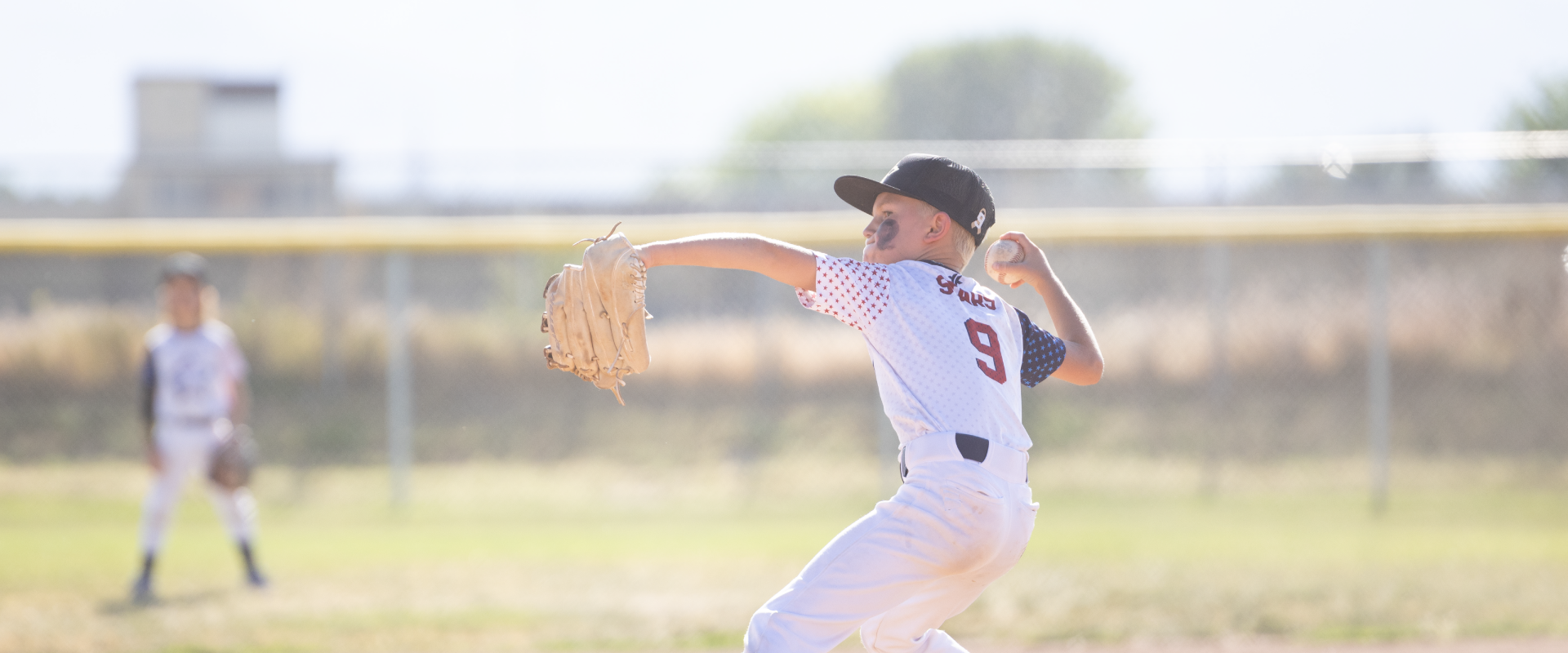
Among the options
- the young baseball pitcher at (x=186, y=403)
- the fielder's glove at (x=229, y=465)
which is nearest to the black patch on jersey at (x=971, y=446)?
the young baseball pitcher at (x=186, y=403)

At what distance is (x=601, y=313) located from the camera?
97.8 inches

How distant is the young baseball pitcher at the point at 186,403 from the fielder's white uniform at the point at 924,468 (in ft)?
15.7

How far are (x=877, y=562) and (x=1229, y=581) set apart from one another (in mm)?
4166

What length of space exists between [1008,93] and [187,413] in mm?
26750

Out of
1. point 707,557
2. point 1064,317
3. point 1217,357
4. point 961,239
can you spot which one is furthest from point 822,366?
point 961,239

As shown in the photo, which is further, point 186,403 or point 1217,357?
point 1217,357

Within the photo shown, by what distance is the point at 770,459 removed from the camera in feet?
30.3

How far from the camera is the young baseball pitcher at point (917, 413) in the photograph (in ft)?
7.98

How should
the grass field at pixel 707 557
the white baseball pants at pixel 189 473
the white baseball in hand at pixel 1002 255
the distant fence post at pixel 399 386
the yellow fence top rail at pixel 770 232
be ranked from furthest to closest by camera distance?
the distant fence post at pixel 399 386 → the yellow fence top rail at pixel 770 232 → the white baseball pants at pixel 189 473 → the grass field at pixel 707 557 → the white baseball in hand at pixel 1002 255

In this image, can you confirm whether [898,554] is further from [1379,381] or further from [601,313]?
[1379,381]

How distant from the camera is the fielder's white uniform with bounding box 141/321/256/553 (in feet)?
20.9

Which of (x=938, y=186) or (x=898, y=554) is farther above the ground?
(x=938, y=186)

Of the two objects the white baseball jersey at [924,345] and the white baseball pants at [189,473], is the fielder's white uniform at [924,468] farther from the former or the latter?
the white baseball pants at [189,473]

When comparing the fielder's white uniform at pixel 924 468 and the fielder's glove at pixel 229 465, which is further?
the fielder's glove at pixel 229 465
